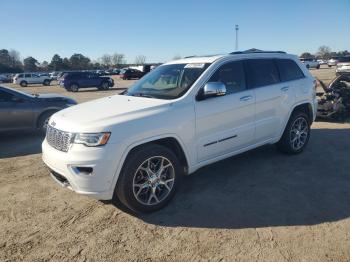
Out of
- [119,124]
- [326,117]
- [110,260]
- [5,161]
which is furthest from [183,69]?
[326,117]

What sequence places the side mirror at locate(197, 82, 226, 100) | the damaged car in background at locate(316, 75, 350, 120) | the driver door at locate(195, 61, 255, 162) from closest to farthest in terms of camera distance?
the side mirror at locate(197, 82, 226, 100) → the driver door at locate(195, 61, 255, 162) → the damaged car in background at locate(316, 75, 350, 120)

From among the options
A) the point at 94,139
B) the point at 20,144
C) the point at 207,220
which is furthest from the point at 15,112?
the point at 207,220

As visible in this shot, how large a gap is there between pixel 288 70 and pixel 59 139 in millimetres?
4120

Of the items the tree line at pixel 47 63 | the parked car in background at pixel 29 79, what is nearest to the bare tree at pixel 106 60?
the tree line at pixel 47 63

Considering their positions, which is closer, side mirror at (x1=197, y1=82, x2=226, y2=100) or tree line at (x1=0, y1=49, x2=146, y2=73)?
side mirror at (x1=197, y1=82, x2=226, y2=100)

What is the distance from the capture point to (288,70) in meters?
5.93

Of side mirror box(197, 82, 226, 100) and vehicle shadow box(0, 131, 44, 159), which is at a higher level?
side mirror box(197, 82, 226, 100)

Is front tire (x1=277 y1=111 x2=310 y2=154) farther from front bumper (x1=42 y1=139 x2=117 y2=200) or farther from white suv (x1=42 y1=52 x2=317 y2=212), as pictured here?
front bumper (x1=42 y1=139 x2=117 y2=200)

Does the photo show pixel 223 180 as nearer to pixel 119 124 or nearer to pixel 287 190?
pixel 287 190

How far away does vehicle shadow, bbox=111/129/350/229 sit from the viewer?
3.89 metres

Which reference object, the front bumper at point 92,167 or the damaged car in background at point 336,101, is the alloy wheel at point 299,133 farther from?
the front bumper at point 92,167

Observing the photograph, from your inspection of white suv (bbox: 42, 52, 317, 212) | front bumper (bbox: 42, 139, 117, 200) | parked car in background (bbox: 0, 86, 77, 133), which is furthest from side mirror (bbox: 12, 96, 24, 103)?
front bumper (bbox: 42, 139, 117, 200)

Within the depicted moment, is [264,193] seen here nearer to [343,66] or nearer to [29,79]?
[343,66]

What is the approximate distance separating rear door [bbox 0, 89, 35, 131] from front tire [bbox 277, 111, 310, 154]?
6.18 m
